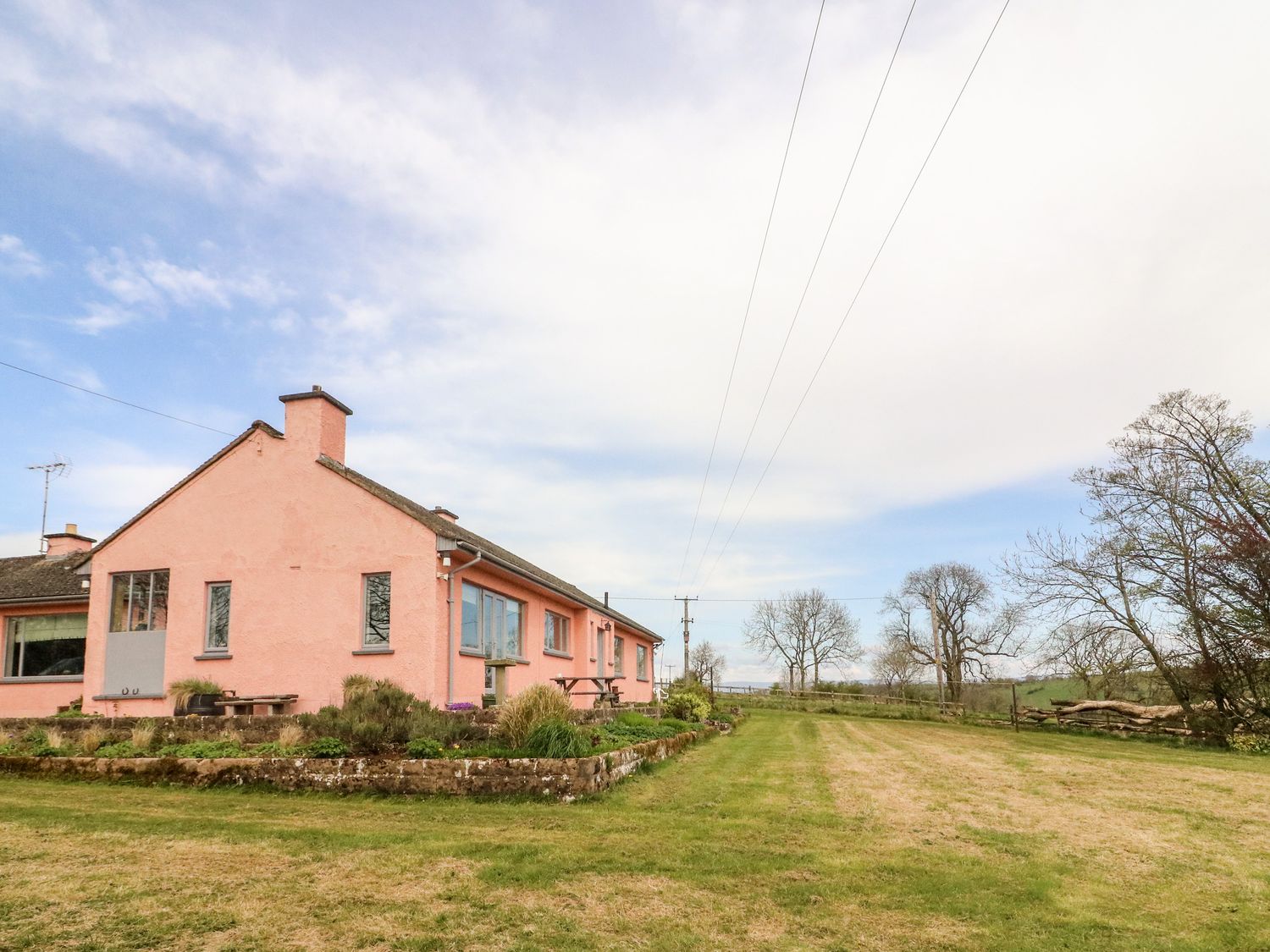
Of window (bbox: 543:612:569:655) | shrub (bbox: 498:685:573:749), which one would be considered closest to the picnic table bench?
shrub (bbox: 498:685:573:749)

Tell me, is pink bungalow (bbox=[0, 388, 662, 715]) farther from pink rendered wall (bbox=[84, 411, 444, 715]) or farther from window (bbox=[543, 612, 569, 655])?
window (bbox=[543, 612, 569, 655])

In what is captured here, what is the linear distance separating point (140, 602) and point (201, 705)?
3.25 meters

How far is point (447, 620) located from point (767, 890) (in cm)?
964

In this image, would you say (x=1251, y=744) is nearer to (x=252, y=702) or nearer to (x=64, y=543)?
(x=252, y=702)

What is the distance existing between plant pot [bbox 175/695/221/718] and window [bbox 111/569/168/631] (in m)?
2.14

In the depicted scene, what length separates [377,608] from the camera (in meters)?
14.9

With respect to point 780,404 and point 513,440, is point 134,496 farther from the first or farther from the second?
point 780,404

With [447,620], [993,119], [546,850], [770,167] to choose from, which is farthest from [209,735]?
[993,119]

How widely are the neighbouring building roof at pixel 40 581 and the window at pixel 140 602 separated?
1.04 meters

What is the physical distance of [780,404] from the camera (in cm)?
1700

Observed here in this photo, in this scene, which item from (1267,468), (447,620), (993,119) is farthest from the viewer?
(1267,468)

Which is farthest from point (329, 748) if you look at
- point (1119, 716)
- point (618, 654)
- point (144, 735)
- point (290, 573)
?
point (1119, 716)

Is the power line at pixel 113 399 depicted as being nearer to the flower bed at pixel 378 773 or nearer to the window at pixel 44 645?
the window at pixel 44 645

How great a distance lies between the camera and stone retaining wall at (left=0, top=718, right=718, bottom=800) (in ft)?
30.5
